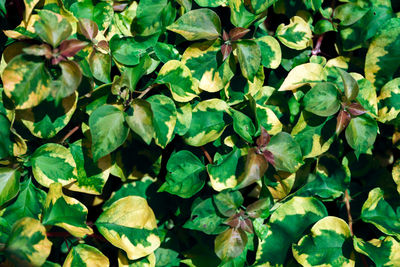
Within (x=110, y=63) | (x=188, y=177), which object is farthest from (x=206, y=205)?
(x=110, y=63)

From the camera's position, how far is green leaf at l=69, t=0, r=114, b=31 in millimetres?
1240

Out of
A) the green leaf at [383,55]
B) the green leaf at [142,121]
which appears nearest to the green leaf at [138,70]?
the green leaf at [142,121]

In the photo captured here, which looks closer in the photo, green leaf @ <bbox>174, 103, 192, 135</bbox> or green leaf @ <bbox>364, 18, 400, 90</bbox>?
green leaf @ <bbox>174, 103, 192, 135</bbox>

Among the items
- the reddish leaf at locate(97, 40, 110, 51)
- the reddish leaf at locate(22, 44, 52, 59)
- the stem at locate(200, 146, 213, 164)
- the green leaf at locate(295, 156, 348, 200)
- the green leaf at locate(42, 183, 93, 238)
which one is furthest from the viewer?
the green leaf at locate(295, 156, 348, 200)

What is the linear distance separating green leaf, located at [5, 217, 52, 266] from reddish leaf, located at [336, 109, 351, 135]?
2.99 feet

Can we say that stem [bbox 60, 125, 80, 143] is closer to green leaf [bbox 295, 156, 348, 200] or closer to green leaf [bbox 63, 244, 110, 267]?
green leaf [bbox 63, 244, 110, 267]

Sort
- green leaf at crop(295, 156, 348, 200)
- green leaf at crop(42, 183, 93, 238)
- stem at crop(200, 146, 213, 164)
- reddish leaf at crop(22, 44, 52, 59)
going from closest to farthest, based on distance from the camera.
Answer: reddish leaf at crop(22, 44, 52, 59)
green leaf at crop(42, 183, 93, 238)
stem at crop(200, 146, 213, 164)
green leaf at crop(295, 156, 348, 200)

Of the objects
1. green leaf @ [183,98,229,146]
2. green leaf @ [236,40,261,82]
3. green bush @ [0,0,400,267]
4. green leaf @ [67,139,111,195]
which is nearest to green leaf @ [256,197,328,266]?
green bush @ [0,0,400,267]

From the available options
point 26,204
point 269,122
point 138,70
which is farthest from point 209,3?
point 26,204

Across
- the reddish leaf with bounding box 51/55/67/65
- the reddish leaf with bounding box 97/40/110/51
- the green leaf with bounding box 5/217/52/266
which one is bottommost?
the green leaf with bounding box 5/217/52/266

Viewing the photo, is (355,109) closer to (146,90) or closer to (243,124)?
(243,124)

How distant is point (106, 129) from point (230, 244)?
499mm

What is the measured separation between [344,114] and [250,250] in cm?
57

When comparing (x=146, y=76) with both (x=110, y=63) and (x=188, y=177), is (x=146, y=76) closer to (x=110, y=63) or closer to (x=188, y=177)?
(x=110, y=63)
